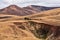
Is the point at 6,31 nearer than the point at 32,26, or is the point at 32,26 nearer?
the point at 6,31

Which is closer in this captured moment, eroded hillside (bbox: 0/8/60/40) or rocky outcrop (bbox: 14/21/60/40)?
eroded hillside (bbox: 0/8/60/40)

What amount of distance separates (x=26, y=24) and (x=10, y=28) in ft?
22.8

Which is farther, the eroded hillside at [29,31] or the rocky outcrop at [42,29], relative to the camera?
the rocky outcrop at [42,29]

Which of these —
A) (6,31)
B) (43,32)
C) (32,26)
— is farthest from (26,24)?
(6,31)

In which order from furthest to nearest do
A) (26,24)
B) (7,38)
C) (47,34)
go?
(26,24) < (47,34) < (7,38)

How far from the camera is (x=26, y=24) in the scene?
179 feet

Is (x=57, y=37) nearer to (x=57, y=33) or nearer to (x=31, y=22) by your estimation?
(x=57, y=33)

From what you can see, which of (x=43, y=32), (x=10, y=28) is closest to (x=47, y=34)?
(x=43, y=32)

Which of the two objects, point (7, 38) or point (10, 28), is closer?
point (7, 38)

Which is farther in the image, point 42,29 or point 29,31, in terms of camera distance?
point 42,29

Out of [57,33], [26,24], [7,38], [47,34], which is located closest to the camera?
[7,38]

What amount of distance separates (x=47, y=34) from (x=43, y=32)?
199cm

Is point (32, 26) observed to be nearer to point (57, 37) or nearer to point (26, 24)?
point (26, 24)

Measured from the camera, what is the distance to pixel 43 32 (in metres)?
52.3
